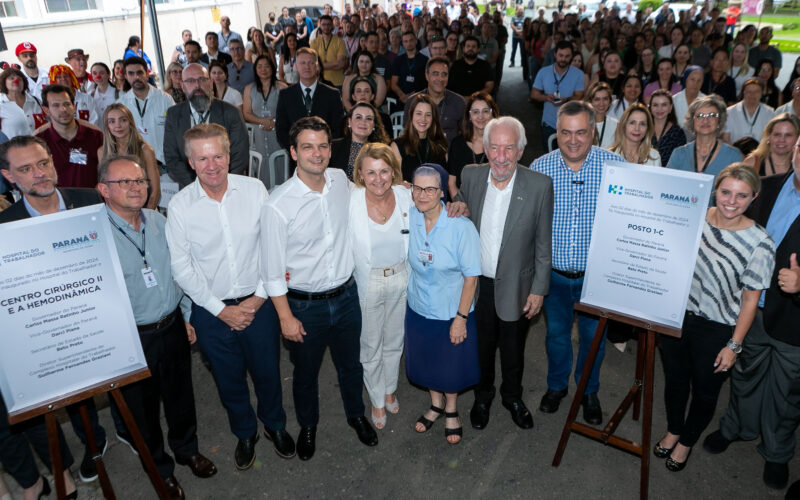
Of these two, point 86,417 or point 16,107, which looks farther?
point 16,107

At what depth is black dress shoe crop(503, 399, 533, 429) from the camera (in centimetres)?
374

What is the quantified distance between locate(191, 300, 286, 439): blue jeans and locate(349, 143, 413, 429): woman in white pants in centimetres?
59

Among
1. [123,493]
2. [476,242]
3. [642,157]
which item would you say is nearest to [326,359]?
[123,493]

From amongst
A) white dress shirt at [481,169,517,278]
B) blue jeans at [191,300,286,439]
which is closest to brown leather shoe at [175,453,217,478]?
blue jeans at [191,300,286,439]

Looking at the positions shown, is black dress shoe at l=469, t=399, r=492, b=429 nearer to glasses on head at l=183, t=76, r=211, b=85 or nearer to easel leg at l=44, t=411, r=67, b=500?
easel leg at l=44, t=411, r=67, b=500

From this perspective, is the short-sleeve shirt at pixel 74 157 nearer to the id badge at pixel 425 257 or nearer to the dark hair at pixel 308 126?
the dark hair at pixel 308 126

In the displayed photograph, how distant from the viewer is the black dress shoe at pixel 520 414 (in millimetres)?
3742

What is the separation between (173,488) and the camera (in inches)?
126

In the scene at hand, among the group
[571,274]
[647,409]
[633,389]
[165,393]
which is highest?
[571,274]

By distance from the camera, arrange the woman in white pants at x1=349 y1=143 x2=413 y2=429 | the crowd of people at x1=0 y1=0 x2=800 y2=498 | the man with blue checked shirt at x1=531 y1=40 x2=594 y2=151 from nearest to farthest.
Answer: the crowd of people at x1=0 y1=0 x2=800 y2=498
the woman in white pants at x1=349 y1=143 x2=413 y2=429
the man with blue checked shirt at x1=531 y1=40 x2=594 y2=151

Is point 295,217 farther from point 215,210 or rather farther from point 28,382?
point 28,382

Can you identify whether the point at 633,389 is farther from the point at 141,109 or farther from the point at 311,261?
the point at 141,109

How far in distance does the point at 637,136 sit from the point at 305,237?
287 cm

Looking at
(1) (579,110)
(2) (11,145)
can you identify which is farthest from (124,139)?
(1) (579,110)
